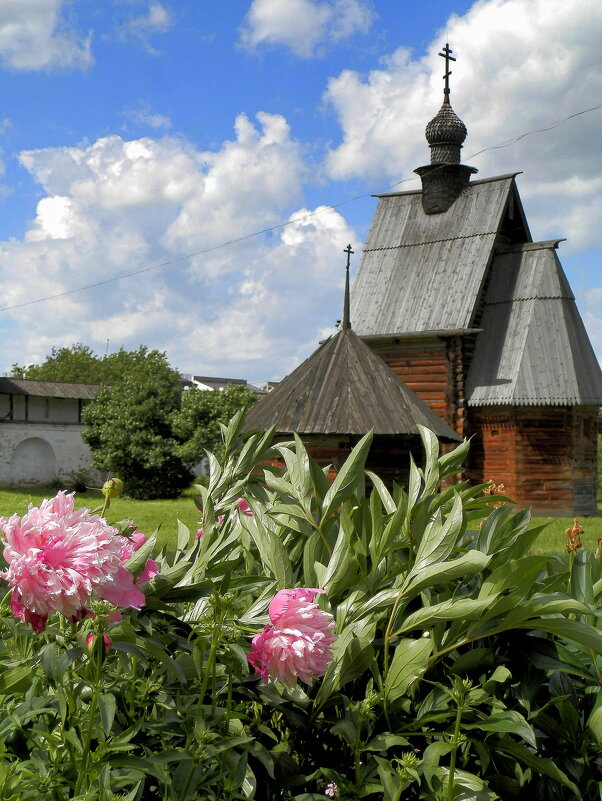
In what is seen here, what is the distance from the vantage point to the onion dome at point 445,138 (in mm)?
22234

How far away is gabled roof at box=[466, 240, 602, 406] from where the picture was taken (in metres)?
19.6

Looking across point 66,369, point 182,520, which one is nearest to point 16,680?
point 182,520

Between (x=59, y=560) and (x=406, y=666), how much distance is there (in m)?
0.71

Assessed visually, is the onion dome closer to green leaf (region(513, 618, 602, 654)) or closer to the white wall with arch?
the white wall with arch

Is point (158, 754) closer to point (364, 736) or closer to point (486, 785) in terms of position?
point (364, 736)

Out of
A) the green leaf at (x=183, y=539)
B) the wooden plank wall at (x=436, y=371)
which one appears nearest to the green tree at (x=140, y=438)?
the wooden plank wall at (x=436, y=371)

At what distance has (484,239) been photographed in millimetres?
20734

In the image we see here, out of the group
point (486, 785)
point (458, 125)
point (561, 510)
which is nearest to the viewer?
point (486, 785)

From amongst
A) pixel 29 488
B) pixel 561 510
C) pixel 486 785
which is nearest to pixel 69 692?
pixel 486 785

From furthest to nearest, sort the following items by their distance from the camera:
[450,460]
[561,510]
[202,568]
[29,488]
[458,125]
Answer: [29,488] < [458,125] < [561,510] < [450,460] < [202,568]

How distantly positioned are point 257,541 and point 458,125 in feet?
72.7

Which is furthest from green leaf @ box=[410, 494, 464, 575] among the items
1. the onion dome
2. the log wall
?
the onion dome

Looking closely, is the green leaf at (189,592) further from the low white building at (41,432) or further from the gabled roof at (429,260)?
the low white building at (41,432)

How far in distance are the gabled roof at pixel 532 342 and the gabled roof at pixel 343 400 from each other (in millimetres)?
6661
